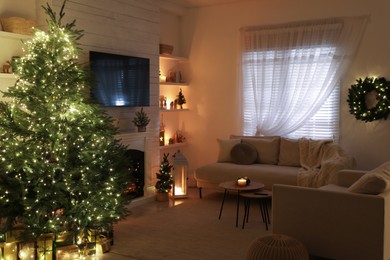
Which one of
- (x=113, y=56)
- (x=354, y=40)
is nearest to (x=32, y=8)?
(x=113, y=56)

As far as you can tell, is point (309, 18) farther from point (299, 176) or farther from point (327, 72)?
point (299, 176)

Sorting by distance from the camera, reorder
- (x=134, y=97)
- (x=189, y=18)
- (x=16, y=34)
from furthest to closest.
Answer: (x=189, y=18)
(x=134, y=97)
(x=16, y=34)

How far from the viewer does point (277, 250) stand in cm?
316

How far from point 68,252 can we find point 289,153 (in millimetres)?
3552

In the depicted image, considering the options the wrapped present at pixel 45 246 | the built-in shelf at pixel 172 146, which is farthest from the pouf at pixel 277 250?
the built-in shelf at pixel 172 146

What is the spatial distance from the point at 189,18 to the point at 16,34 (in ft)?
12.1

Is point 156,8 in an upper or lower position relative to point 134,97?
upper

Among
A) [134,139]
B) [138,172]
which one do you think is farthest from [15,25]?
[138,172]

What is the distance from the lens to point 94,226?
13.2 feet

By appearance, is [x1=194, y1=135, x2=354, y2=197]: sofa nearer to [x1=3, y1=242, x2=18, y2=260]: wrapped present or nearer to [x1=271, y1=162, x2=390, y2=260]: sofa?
[x1=271, y1=162, x2=390, y2=260]: sofa

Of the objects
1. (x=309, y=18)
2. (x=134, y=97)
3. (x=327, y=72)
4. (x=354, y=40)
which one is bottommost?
(x=134, y=97)

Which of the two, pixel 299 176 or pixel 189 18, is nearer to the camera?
pixel 299 176

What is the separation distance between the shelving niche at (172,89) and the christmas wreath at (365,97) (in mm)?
2896

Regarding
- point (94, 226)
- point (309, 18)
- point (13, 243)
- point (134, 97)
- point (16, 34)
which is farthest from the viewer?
point (309, 18)
